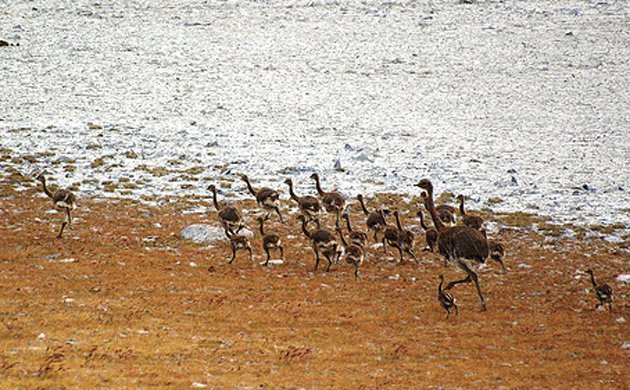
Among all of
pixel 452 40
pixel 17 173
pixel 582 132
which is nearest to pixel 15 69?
pixel 17 173

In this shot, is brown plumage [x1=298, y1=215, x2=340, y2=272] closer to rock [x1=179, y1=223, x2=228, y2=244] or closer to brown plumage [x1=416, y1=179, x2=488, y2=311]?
brown plumage [x1=416, y1=179, x2=488, y2=311]

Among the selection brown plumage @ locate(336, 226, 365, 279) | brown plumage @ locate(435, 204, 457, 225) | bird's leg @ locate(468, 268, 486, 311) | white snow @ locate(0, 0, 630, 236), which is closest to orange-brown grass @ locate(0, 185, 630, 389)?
bird's leg @ locate(468, 268, 486, 311)

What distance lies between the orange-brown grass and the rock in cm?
38

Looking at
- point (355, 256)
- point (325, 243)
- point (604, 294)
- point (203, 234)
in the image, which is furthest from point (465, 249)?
point (203, 234)

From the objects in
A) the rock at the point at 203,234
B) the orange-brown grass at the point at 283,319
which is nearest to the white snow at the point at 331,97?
the rock at the point at 203,234

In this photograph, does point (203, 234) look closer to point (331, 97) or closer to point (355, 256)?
point (355, 256)

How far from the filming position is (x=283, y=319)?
15.5m

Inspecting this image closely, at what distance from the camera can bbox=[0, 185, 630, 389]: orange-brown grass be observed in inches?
473

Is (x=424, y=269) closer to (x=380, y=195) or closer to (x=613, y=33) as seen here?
(x=380, y=195)

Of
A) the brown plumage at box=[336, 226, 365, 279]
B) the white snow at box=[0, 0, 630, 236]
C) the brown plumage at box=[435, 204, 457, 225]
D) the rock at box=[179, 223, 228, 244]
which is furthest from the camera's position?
the white snow at box=[0, 0, 630, 236]

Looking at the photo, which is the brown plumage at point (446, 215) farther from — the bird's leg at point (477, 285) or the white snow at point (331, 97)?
the white snow at point (331, 97)

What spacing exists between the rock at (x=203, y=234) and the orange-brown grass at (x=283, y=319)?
0.38 m

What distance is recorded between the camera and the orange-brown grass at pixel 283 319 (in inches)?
473

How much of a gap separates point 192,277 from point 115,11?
51.4 m
